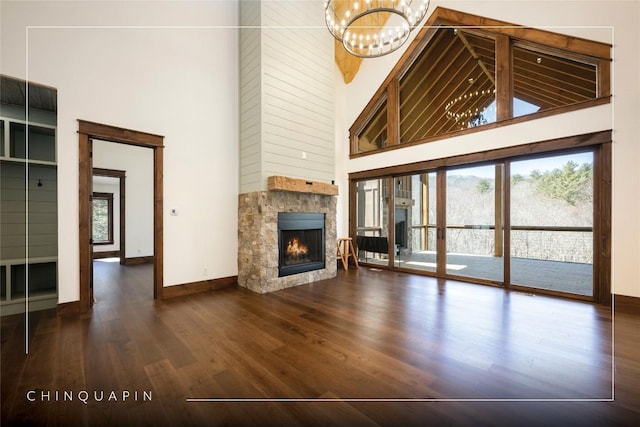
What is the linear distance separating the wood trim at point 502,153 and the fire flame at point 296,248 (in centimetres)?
Answer: 256

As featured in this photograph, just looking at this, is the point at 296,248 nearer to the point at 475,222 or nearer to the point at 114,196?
the point at 475,222

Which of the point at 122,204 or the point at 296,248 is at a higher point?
the point at 122,204

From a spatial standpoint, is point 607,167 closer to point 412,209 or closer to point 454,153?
point 454,153

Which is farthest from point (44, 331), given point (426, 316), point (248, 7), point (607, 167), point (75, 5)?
point (607, 167)

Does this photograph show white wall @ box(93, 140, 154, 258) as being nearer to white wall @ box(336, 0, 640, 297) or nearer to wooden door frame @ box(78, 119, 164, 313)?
wooden door frame @ box(78, 119, 164, 313)

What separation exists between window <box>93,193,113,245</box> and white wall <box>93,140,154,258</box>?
238cm

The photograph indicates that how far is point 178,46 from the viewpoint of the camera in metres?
4.06

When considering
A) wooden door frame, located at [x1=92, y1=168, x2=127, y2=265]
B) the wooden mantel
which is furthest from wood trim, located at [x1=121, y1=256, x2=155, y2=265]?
the wooden mantel

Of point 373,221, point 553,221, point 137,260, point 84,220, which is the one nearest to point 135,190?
point 137,260

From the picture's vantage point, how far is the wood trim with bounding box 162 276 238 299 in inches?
154

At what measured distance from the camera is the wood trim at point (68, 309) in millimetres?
3105

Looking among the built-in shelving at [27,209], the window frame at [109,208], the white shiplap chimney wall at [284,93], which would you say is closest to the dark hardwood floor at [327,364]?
the built-in shelving at [27,209]

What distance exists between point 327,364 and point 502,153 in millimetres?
4335

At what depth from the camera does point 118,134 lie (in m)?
3.51
